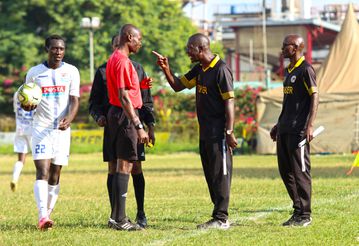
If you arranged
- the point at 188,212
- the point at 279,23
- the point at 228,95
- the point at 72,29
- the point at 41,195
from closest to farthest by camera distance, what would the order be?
the point at 228,95
the point at 41,195
the point at 188,212
the point at 72,29
the point at 279,23

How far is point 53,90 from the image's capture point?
1234 centimetres

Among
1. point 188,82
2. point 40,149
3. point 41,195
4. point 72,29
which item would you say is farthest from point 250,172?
point 72,29

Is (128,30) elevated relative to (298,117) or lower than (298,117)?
elevated

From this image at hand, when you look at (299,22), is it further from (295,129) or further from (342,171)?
(295,129)

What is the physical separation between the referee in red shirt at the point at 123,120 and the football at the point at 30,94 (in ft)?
2.64

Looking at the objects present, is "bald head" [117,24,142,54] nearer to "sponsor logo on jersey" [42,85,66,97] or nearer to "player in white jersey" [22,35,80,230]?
"player in white jersey" [22,35,80,230]

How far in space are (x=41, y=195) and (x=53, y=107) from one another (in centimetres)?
101

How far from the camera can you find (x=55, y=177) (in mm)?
12781

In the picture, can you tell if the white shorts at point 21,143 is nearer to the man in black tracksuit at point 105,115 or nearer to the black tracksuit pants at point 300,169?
the man in black tracksuit at point 105,115

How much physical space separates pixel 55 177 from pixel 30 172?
1573 cm

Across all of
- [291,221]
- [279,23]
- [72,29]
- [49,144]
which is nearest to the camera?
[291,221]

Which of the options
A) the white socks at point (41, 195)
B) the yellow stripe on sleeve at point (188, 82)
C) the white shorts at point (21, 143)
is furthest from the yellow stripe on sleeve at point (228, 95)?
the white shorts at point (21, 143)

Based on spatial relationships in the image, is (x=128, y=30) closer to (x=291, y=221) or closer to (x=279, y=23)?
(x=291, y=221)

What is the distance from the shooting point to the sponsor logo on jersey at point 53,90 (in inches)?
484
